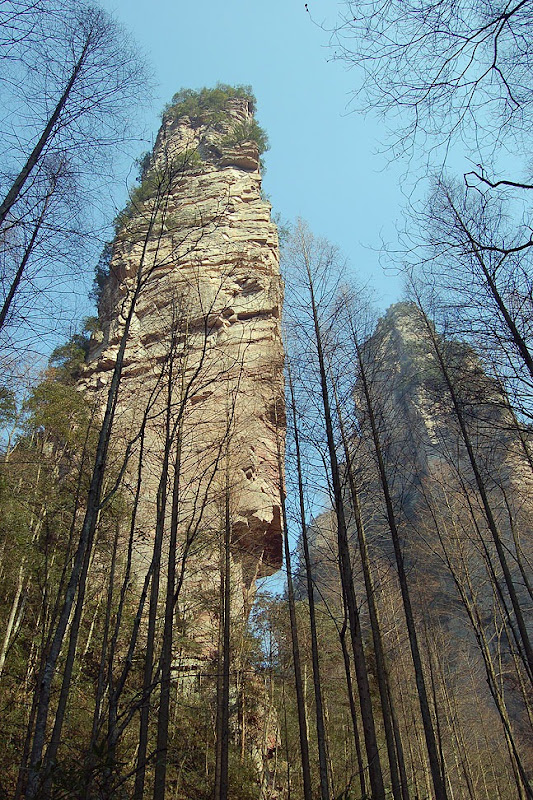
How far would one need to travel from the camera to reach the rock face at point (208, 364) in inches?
259

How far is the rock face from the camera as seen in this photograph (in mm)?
6582

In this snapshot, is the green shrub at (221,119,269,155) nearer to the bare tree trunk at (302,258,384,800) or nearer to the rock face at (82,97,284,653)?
the rock face at (82,97,284,653)

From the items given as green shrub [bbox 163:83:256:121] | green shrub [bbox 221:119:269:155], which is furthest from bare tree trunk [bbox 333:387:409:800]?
green shrub [bbox 163:83:256:121]

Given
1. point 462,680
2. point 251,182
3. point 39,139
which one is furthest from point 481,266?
point 251,182

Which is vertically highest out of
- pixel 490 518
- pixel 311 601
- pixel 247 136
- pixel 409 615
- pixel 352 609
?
pixel 247 136

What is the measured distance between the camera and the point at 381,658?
6.37 meters

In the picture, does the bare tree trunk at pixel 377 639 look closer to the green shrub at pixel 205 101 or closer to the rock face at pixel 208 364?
the rock face at pixel 208 364

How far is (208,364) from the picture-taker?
10.9 m

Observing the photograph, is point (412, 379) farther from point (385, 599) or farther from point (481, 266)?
point (385, 599)

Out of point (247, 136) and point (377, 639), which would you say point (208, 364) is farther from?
point (247, 136)

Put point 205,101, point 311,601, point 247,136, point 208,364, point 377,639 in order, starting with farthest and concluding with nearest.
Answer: point 205,101 → point 247,136 → point 208,364 → point 311,601 → point 377,639

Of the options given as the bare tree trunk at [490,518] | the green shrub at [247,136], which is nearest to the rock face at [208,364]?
the green shrub at [247,136]

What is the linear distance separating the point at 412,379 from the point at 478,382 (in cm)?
161

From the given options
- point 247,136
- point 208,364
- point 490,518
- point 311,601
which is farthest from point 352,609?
point 247,136
